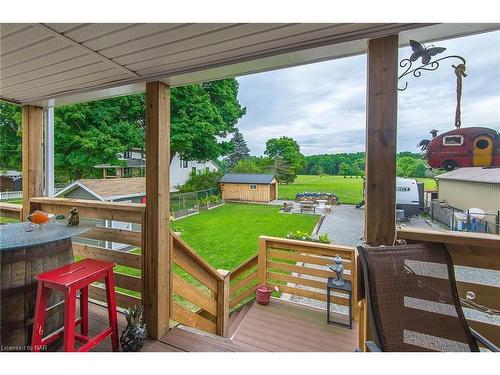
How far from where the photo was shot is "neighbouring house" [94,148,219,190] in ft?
11.6

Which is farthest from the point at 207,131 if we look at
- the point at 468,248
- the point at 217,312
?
the point at 468,248

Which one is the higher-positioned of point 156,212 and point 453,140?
point 453,140

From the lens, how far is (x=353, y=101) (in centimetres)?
231

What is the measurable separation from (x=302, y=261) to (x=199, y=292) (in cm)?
139

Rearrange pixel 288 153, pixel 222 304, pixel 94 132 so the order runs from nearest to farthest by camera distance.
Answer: pixel 222 304 < pixel 288 153 < pixel 94 132

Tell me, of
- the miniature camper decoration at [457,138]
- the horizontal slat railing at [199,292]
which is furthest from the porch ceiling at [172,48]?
the horizontal slat railing at [199,292]

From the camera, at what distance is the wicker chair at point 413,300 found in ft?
3.28

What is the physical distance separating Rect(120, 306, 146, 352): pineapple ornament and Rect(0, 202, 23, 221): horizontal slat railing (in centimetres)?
197

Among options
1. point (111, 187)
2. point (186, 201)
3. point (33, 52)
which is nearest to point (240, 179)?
point (186, 201)

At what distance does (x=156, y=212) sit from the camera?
5.40 ft

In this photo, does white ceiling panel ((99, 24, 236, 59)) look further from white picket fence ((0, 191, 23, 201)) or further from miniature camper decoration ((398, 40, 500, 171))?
white picket fence ((0, 191, 23, 201))

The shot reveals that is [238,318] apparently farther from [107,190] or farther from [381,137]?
[107,190]

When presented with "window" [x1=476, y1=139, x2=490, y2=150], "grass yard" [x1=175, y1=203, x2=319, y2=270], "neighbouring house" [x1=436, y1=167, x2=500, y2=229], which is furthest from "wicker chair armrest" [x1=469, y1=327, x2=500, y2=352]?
"grass yard" [x1=175, y1=203, x2=319, y2=270]
